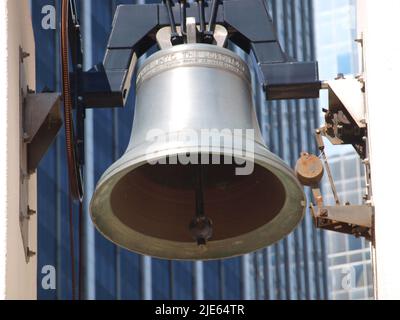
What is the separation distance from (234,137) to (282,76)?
93cm

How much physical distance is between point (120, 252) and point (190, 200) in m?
35.8

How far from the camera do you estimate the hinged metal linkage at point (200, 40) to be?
10.4 meters

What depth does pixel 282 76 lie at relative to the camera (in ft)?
34.0

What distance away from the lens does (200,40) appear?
10328mm

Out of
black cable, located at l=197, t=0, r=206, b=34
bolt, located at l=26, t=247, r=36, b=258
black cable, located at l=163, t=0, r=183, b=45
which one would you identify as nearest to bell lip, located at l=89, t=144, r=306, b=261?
bolt, located at l=26, t=247, r=36, b=258

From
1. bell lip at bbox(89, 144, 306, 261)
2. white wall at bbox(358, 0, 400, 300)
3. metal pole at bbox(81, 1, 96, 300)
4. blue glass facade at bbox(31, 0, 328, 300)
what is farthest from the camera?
metal pole at bbox(81, 1, 96, 300)

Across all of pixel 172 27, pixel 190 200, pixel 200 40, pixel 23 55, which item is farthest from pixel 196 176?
pixel 23 55

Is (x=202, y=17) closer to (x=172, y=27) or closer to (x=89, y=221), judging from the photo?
(x=172, y=27)

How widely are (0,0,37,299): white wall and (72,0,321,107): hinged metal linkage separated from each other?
56 cm

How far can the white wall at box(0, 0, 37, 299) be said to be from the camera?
29.7 feet

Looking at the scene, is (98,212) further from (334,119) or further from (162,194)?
(334,119)

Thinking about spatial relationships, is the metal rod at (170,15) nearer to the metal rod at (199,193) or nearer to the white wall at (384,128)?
the metal rod at (199,193)

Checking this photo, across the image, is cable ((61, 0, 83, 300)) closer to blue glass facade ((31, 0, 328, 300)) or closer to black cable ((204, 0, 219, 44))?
black cable ((204, 0, 219, 44))
